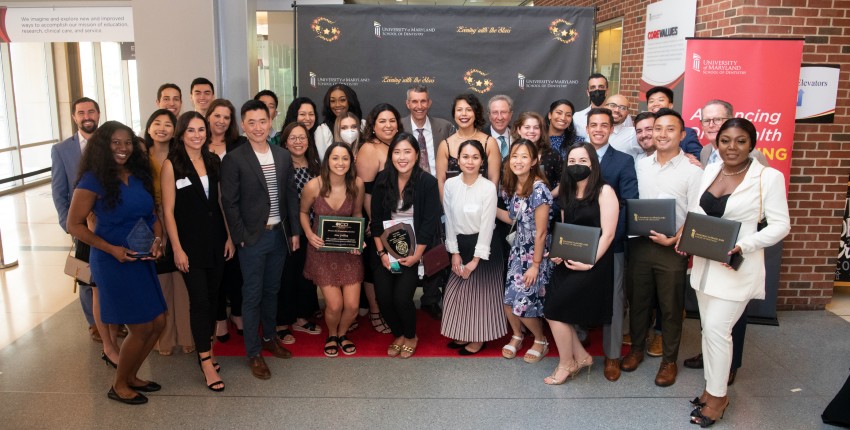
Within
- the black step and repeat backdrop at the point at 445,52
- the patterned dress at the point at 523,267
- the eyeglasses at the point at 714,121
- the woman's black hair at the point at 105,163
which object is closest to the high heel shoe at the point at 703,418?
the patterned dress at the point at 523,267

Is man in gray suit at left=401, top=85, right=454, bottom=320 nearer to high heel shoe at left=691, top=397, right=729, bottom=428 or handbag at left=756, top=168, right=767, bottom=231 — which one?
high heel shoe at left=691, top=397, right=729, bottom=428

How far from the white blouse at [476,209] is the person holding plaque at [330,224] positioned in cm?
68

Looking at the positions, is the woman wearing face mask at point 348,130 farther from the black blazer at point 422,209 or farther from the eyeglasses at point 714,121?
the eyeglasses at point 714,121

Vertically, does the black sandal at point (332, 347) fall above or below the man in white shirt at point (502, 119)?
below

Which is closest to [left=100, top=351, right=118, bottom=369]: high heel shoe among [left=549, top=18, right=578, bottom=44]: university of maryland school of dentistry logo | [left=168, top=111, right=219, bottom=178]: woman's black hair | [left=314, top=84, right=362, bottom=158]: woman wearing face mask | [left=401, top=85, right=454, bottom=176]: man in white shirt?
[left=168, top=111, right=219, bottom=178]: woman's black hair

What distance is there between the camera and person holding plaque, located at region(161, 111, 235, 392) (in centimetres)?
407

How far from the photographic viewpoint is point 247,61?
7.20 m

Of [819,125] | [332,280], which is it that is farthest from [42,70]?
[819,125]

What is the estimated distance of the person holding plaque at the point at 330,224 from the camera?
15.1 feet

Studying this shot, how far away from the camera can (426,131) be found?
562cm

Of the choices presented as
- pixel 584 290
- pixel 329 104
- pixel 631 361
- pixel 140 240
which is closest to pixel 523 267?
pixel 584 290

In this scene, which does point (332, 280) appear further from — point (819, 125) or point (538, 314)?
point (819, 125)

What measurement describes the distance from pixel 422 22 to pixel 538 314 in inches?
143

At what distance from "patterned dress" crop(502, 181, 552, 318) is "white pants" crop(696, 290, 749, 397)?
1.11 metres
